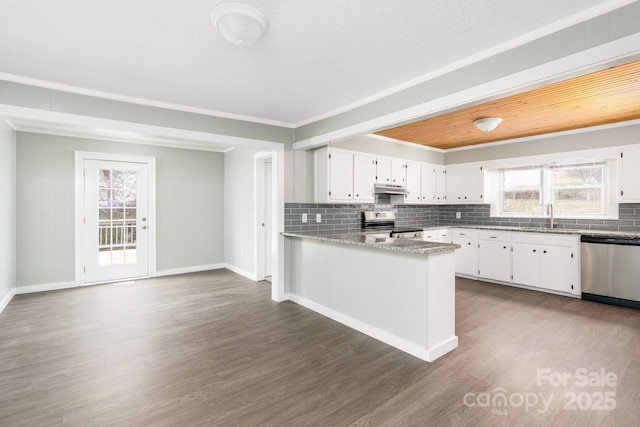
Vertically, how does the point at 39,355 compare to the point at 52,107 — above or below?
below

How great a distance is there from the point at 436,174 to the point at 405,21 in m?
4.47

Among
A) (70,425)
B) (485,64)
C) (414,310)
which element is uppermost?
(485,64)

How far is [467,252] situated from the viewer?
5.48 meters

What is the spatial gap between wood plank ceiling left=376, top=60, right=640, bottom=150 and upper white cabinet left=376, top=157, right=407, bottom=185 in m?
0.40

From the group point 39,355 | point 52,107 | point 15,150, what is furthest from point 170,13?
point 15,150

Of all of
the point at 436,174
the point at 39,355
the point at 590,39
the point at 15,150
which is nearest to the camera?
the point at 590,39

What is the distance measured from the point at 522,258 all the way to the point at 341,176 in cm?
307

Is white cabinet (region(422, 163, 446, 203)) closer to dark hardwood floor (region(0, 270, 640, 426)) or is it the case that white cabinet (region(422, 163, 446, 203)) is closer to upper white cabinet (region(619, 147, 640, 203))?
dark hardwood floor (region(0, 270, 640, 426))

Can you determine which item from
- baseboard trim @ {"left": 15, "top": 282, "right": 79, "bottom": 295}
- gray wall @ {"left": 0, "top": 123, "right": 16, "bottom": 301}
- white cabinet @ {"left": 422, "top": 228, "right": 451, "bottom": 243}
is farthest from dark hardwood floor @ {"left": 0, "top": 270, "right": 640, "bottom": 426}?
white cabinet @ {"left": 422, "top": 228, "right": 451, "bottom": 243}

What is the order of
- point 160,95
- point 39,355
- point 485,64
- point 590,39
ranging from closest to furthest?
point 590,39 < point 485,64 < point 39,355 < point 160,95

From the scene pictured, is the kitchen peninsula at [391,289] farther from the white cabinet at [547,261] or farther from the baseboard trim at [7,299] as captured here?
the baseboard trim at [7,299]

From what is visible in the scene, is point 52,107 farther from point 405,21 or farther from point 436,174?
point 436,174

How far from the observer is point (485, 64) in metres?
2.29

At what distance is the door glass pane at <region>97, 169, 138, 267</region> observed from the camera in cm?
527
